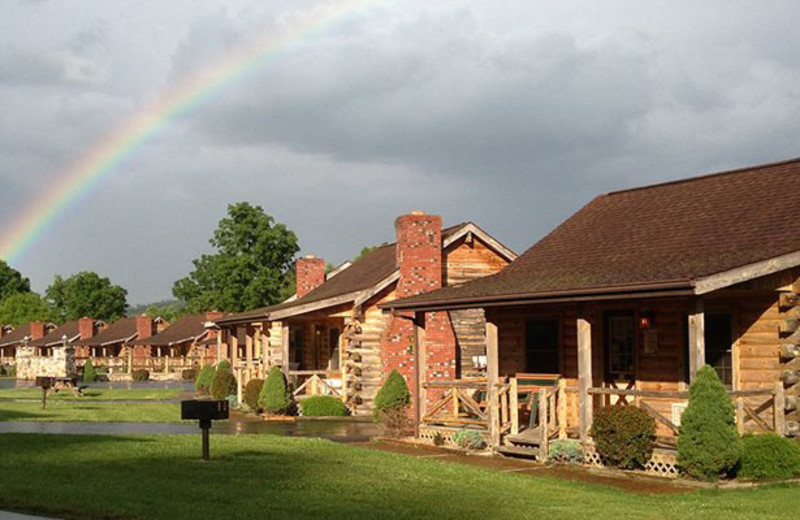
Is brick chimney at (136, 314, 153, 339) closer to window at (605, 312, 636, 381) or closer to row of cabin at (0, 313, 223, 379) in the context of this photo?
row of cabin at (0, 313, 223, 379)

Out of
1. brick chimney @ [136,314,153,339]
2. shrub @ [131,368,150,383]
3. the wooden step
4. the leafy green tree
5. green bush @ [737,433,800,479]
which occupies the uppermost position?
the leafy green tree

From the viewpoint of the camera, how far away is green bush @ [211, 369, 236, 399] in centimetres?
4159

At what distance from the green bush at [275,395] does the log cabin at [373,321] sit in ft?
4.25

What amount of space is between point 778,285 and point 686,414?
3.35 meters

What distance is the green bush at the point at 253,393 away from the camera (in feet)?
112

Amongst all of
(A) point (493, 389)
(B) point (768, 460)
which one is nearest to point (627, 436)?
(B) point (768, 460)

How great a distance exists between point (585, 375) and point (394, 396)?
6.40 metres

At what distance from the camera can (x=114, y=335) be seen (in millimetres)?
99000

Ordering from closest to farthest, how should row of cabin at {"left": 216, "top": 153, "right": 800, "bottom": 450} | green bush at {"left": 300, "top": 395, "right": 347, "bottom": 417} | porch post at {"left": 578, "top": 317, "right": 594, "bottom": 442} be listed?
row of cabin at {"left": 216, "top": 153, "right": 800, "bottom": 450}
porch post at {"left": 578, "top": 317, "right": 594, "bottom": 442}
green bush at {"left": 300, "top": 395, "right": 347, "bottom": 417}

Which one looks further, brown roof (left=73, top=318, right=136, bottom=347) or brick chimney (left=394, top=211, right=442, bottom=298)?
brown roof (left=73, top=318, right=136, bottom=347)

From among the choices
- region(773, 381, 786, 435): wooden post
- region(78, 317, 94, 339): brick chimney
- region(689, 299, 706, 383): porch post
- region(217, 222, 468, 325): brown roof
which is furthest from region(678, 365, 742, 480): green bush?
region(78, 317, 94, 339): brick chimney

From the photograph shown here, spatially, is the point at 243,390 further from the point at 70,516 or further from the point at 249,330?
the point at 70,516

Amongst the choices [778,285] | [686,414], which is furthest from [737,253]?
[686,414]

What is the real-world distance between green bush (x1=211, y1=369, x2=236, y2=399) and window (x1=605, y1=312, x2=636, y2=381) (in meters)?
23.4
